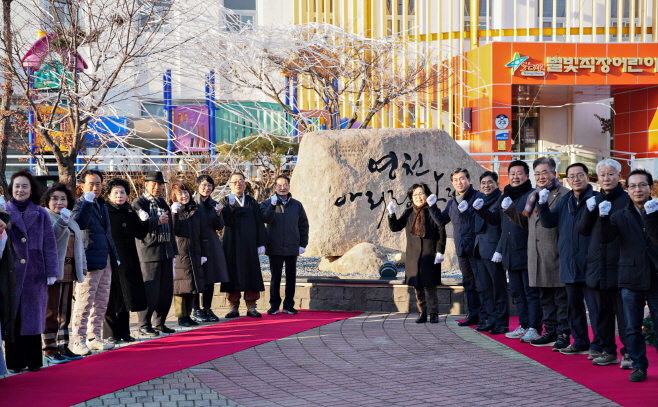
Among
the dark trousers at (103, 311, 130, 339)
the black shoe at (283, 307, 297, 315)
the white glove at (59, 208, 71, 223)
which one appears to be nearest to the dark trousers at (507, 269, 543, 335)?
the black shoe at (283, 307, 297, 315)

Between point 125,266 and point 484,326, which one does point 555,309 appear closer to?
point 484,326

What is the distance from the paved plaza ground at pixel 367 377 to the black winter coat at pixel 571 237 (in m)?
0.81

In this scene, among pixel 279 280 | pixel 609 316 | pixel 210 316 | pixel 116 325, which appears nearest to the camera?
pixel 609 316

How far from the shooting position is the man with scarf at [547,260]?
19.8 ft

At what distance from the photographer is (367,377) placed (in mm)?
5273

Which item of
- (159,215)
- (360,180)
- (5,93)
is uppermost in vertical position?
(5,93)

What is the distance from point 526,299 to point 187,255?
3.54m

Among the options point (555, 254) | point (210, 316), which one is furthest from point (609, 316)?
point (210, 316)

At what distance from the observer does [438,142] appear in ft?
35.2

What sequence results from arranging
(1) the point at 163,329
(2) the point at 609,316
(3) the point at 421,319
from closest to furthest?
(2) the point at 609,316, (1) the point at 163,329, (3) the point at 421,319

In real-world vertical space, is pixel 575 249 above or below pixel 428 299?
above

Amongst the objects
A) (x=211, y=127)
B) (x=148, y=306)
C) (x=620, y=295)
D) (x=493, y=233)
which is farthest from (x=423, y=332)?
(x=211, y=127)

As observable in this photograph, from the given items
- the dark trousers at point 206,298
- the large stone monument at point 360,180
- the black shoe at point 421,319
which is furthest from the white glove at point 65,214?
the large stone monument at point 360,180

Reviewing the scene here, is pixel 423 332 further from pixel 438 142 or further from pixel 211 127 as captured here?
pixel 211 127
